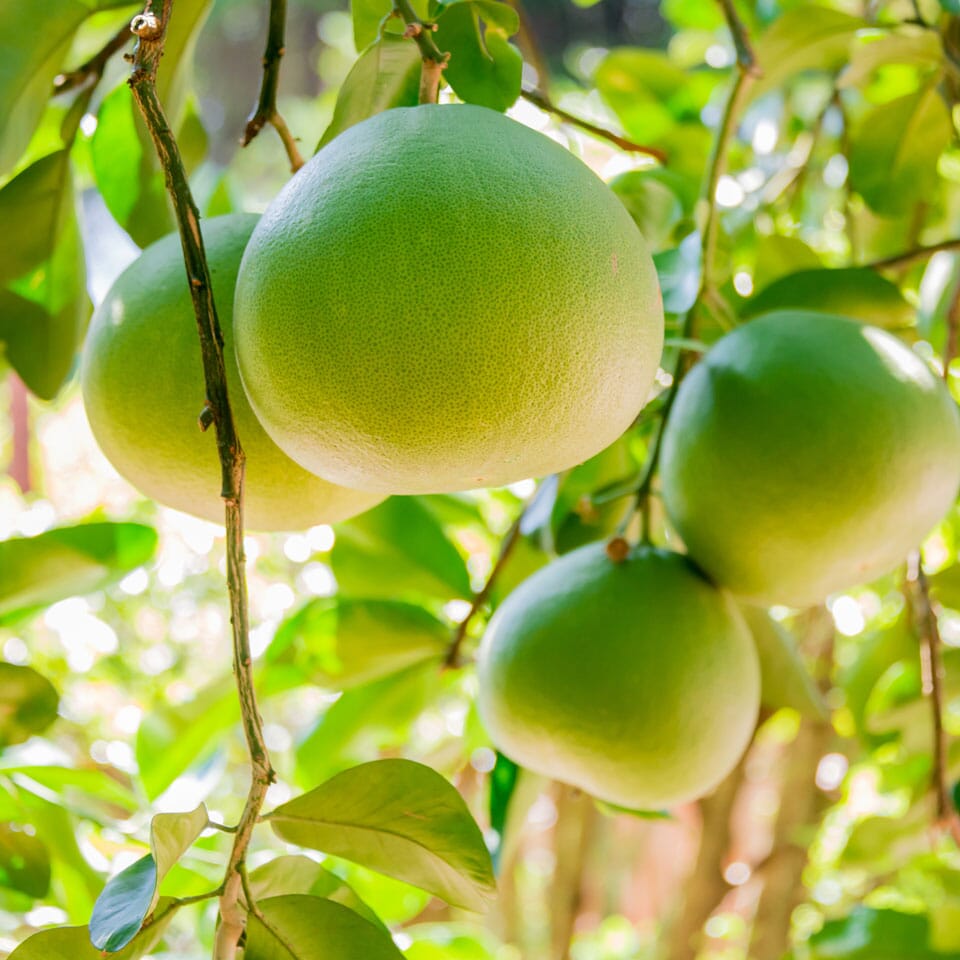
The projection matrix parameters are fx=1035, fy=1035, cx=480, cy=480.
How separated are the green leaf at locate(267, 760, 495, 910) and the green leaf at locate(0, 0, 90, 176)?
0.44 m

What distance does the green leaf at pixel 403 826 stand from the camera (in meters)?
0.52

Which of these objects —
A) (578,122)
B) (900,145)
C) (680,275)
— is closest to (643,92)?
(900,145)

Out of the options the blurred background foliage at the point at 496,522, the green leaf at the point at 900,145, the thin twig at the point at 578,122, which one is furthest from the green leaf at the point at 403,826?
the green leaf at the point at 900,145

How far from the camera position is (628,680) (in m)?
0.69

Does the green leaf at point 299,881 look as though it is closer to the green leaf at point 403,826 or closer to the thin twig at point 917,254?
the green leaf at point 403,826

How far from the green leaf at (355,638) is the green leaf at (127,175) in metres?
0.36

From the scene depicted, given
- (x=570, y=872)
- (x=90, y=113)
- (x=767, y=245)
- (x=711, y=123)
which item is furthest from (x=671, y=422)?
(x=570, y=872)

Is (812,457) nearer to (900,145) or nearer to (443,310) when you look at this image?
(443,310)

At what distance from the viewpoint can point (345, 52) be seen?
9.52 ft

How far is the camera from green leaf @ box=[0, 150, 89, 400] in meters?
0.71

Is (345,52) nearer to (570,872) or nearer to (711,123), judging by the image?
(711,123)

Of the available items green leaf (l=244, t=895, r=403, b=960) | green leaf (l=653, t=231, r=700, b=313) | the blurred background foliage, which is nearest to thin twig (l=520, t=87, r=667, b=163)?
the blurred background foliage

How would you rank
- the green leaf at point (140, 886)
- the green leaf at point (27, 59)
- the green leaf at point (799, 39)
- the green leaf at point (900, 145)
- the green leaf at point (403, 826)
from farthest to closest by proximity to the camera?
the green leaf at point (900, 145), the green leaf at point (799, 39), the green leaf at point (27, 59), the green leaf at point (403, 826), the green leaf at point (140, 886)

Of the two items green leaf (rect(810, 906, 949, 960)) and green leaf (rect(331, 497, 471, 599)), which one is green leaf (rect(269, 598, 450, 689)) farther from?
green leaf (rect(810, 906, 949, 960))
